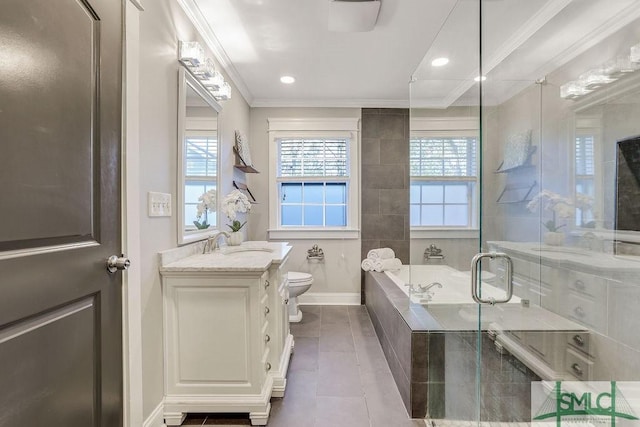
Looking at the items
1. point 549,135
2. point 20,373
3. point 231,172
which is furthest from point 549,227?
point 231,172

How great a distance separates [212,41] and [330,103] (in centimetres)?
164

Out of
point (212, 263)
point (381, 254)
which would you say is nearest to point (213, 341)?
point (212, 263)

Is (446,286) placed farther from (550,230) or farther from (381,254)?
(381,254)

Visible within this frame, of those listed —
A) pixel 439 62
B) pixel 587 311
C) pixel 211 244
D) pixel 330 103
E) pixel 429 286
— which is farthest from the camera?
pixel 330 103

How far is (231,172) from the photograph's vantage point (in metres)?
2.90

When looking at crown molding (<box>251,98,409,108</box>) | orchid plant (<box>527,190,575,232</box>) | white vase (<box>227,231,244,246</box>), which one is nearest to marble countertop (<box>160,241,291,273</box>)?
white vase (<box>227,231,244,246</box>)

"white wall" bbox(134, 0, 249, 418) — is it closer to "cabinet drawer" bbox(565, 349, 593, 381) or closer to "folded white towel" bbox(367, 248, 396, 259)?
"cabinet drawer" bbox(565, 349, 593, 381)

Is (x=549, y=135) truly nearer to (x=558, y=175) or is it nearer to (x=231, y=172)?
(x=558, y=175)

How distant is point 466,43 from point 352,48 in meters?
0.87

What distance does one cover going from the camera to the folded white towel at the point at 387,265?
3371mm

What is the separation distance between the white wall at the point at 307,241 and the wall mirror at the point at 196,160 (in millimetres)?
1266

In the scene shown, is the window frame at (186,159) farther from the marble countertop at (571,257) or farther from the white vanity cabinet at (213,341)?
the marble countertop at (571,257)

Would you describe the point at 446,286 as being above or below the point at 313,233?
below

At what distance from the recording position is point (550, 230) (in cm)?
151
